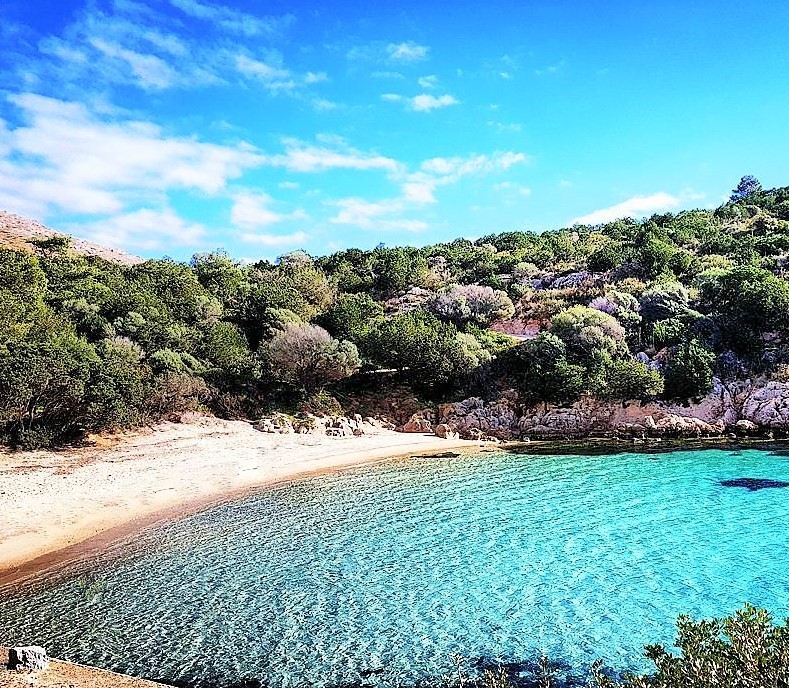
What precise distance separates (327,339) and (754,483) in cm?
2609

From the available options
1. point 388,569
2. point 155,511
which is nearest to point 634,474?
point 388,569

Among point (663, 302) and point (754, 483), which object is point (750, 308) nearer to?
point (663, 302)

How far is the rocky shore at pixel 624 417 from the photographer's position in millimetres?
34750

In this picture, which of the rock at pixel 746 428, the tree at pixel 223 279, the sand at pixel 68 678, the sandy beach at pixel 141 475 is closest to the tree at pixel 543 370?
the sandy beach at pixel 141 475

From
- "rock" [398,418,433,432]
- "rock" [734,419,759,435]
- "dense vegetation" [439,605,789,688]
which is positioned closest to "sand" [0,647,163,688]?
"dense vegetation" [439,605,789,688]

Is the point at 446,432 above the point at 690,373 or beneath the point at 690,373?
beneath

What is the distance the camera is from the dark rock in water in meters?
22.3

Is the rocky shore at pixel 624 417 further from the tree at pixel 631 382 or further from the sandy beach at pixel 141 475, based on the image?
the sandy beach at pixel 141 475

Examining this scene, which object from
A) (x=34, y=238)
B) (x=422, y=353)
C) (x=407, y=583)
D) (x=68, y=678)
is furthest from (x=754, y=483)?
(x=34, y=238)

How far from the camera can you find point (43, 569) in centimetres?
1473

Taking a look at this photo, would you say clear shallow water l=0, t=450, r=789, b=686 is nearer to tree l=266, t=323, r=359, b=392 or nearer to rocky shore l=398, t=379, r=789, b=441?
rocky shore l=398, t=379, r=789, b=441

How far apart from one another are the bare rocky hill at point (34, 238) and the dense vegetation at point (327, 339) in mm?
26634

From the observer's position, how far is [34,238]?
7944 cm

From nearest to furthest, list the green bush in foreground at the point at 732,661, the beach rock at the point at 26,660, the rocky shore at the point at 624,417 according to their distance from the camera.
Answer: the green bush in foreground at the point at 732,661 → the beach rock at the point at 26,660 → the rocky shore at the point at 624,417
